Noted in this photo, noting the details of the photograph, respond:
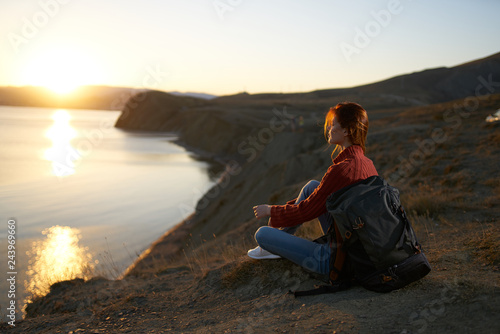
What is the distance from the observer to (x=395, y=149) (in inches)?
595

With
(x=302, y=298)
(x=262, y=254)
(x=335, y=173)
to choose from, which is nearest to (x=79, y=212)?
(x=262, y=254)

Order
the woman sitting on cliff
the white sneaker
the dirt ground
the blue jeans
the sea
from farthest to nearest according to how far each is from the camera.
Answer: the sea → the white sneaker → the blue jeans → the woman sitting on cliff → the dirt ground

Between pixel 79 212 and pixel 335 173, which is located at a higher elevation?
pixel 79 212

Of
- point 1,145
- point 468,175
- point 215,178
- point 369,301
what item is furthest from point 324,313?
point 1,145

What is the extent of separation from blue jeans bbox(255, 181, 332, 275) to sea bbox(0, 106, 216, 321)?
4135 mm

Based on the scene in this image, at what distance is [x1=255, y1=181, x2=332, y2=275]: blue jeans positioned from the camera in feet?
10.8

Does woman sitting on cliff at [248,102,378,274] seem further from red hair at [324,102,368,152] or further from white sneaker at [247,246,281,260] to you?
white sneaker at [247,246,281,260]

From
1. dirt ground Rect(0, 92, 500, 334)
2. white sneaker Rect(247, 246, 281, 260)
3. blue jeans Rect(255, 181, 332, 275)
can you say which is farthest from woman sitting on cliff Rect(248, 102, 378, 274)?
white sneaker Rect(247, 246, 281, 260)

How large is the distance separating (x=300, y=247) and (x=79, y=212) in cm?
1718

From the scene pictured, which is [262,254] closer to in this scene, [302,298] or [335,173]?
[302,298]

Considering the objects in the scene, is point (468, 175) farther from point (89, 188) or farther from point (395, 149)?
point (89, 188)

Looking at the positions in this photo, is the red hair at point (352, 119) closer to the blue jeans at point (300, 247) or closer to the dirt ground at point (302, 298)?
the blue jeans at point (300, 247)

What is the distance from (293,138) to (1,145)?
33.3 metres

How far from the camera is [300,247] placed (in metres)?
3.45
